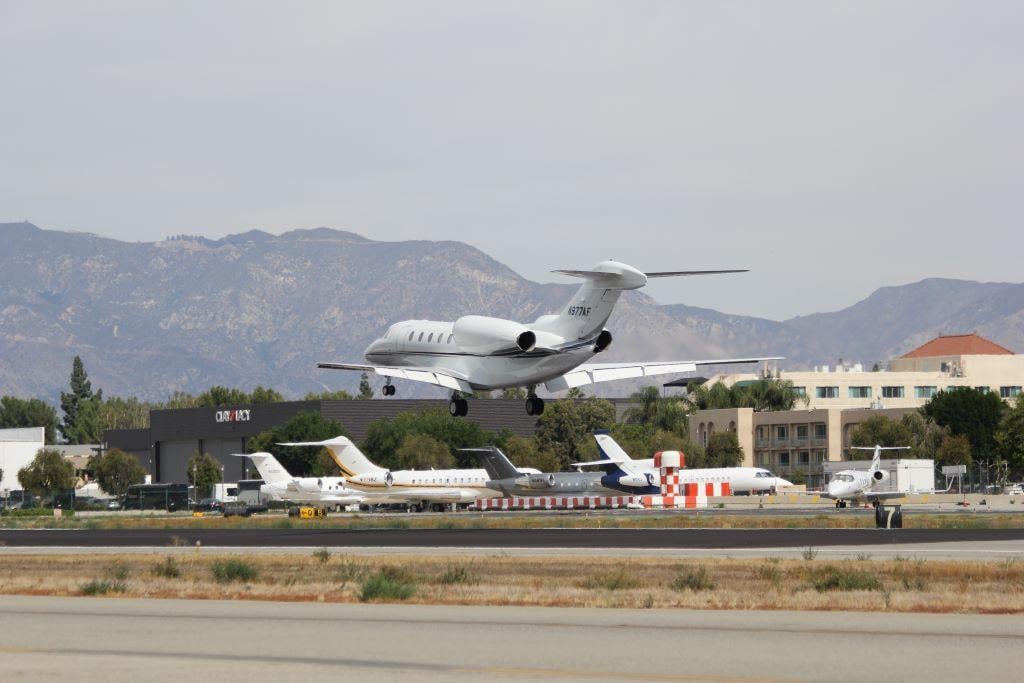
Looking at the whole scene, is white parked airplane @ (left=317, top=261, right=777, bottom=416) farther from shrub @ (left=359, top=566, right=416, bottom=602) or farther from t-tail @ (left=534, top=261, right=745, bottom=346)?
shrub @ (left=359, top=566, right=416, bottom=602)

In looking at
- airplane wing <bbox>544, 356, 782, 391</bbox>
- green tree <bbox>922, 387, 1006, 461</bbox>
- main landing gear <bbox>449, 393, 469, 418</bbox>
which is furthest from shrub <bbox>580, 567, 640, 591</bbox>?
green tree <bbox>922, 387, 1006, 461</bbox>

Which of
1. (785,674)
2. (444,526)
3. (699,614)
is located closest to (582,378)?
(444,526)

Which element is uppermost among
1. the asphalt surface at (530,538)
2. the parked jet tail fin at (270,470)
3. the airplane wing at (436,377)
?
the airplane wing at (436,377)

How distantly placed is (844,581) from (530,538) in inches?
1050

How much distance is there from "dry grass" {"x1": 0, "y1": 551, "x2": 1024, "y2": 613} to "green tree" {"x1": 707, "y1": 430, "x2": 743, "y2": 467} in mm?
119666

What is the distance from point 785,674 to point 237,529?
196 feet

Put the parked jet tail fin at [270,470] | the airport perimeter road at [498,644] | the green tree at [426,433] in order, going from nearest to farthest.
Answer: the airport perimeter road at [498,644]
the parked jet tail fin at [270,470]
the green tree at [426,433]

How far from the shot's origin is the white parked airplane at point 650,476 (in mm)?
111938

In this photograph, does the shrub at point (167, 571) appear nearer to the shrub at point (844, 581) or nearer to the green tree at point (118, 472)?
the shrub at point (844, 581)

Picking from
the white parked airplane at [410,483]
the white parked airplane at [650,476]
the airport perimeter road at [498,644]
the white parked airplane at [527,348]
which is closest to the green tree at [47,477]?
the white parked airplane at [410,483]

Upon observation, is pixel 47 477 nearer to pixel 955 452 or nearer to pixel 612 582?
pixel 955 452

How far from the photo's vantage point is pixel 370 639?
22984 mm

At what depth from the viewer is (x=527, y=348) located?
57.2 meters

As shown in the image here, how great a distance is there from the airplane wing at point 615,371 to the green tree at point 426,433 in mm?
101876
